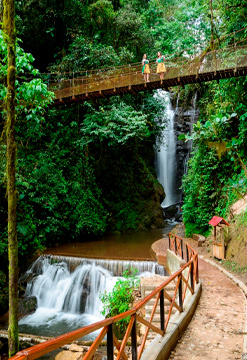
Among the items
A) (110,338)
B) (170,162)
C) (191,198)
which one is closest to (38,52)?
(191,198)

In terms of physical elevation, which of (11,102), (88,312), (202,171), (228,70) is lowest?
(88,312)

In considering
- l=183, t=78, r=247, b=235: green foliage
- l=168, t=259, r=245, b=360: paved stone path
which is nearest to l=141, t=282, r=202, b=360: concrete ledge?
l=168, t=259, r=245, b=360: paved stone path

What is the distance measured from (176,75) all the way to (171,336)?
11.1 metres

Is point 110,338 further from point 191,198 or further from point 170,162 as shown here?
point 170,162

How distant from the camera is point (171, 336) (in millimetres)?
4410

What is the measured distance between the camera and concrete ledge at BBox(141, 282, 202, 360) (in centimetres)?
385

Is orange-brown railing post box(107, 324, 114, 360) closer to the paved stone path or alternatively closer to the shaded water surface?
the paved stone path

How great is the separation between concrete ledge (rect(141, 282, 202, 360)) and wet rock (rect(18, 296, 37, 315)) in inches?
241

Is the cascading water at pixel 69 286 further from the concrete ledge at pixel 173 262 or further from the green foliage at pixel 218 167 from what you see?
the green foliage at pixel 218 167

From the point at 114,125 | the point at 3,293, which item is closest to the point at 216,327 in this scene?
the point at 3,293

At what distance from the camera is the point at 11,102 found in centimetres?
470

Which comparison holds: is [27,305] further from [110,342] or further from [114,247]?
[110,342]

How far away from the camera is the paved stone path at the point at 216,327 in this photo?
4.29m

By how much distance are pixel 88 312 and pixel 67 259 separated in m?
2.39
